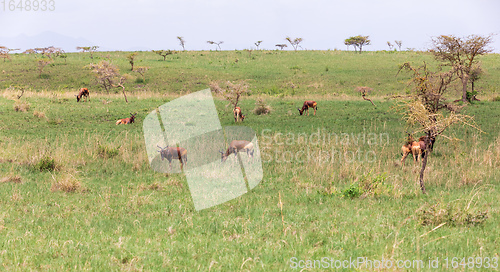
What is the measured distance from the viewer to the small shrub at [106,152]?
14.3 meters

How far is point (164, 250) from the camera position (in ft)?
19.9

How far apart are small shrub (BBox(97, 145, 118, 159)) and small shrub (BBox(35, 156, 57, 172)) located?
69.4 inches

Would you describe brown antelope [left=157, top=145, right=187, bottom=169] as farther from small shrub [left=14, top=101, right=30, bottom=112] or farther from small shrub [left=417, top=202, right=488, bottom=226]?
small shrub [left=14, top=101, right=30, bottom=112]

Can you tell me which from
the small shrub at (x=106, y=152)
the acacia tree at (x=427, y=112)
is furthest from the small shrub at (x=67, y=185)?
the acacia tree at (x=427, y=112)

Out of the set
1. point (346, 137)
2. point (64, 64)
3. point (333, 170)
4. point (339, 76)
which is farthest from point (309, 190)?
point (64, 64)

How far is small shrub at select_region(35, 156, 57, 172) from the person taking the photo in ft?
41.6

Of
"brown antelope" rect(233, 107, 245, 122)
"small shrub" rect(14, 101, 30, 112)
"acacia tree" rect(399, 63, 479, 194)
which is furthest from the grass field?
"small shrub" rect(14, 101, 30, 112)

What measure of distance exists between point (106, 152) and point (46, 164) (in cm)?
214

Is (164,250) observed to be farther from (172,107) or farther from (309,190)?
(172,107)

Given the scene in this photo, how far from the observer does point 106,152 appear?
1440 cm

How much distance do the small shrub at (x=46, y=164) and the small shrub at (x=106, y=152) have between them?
1764 mm

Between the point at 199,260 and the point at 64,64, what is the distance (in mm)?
62111

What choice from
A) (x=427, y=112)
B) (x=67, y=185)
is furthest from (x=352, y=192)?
(x=67, y=185)

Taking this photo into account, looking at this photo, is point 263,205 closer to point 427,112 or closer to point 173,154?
point 427,112
